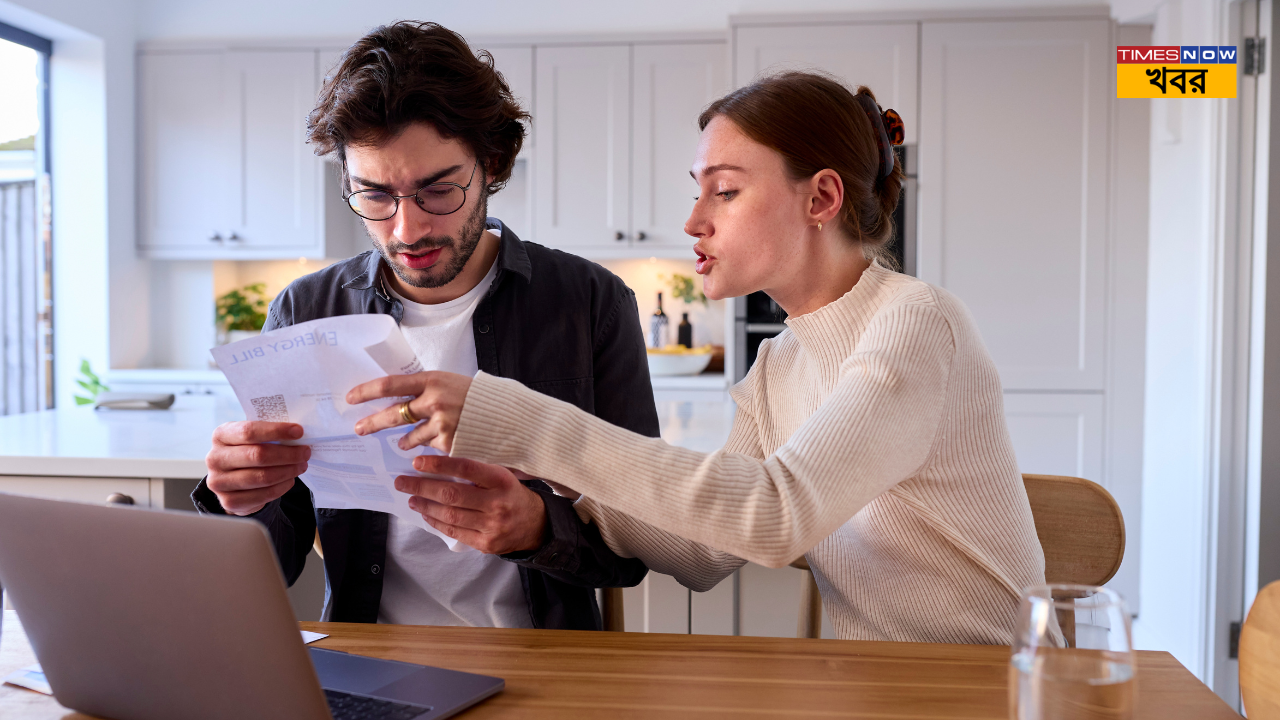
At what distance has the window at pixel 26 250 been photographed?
4.10 meters

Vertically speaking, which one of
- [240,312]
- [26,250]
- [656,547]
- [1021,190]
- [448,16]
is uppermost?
[448,16]

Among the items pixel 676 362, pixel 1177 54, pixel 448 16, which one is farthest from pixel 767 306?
pixel 448 16

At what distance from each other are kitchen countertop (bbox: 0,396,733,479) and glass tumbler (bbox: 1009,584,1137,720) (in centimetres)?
127

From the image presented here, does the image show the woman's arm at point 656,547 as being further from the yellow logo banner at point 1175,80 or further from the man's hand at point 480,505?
the yellow logo banner at point 1175,80

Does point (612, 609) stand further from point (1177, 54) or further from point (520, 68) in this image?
point (520, 68)

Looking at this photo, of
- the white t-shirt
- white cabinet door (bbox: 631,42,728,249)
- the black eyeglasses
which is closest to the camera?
the black eyeglasses

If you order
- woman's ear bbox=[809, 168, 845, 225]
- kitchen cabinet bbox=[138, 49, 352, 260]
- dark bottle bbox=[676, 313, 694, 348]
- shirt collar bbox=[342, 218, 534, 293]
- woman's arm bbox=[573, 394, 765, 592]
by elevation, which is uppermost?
kitchen cabinet bbox=[138, 49, 352, 260]

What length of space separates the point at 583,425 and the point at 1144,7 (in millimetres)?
3376

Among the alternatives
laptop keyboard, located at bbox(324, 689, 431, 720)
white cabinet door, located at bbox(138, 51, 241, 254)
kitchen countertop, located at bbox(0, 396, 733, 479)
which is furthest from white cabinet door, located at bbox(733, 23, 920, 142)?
laptop keyboard, located at bbox(324, 689, 431, 720)

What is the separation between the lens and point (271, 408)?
35.9 inches

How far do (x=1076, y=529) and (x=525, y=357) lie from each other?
814mm

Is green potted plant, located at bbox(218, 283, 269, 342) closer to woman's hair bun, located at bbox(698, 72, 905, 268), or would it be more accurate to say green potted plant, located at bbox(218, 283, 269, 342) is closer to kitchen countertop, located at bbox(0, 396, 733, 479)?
kitchen countertop, located at bbox(0, 396, 733, 479)

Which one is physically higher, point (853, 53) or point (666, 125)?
point (853, 53)

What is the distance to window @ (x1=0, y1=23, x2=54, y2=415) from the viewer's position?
4102mm
